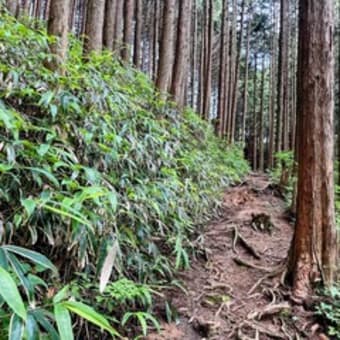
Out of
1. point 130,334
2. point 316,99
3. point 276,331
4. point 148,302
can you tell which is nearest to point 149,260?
point 148,302

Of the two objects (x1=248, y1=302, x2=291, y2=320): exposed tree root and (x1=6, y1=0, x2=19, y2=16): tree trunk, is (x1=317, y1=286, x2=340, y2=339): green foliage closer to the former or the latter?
(x1=248, y1=302, x2=291, y2=320): exposed tree root

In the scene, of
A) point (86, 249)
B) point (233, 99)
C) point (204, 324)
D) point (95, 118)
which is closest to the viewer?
point (86, 249)

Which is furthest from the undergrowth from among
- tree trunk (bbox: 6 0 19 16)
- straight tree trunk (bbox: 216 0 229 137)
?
straight tree trunk (bbox: 216 0 229 137)

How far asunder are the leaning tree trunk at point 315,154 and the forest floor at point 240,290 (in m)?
0.35

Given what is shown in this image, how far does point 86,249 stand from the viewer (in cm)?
252

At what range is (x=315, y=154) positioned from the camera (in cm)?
379

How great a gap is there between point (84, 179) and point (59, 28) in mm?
1520

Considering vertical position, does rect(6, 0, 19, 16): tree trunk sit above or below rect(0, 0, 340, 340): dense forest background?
above

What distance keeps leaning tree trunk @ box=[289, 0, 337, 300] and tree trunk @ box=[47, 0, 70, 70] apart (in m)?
2.26

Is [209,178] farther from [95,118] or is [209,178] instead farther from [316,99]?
[95,118]

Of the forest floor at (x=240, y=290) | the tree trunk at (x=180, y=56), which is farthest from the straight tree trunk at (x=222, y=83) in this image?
the forest floor at (x=240, y=290)

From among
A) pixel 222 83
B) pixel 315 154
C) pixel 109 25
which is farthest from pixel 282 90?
pixel 315 154

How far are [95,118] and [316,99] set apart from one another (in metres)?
2.09

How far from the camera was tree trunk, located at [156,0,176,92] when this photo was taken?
7.09m
